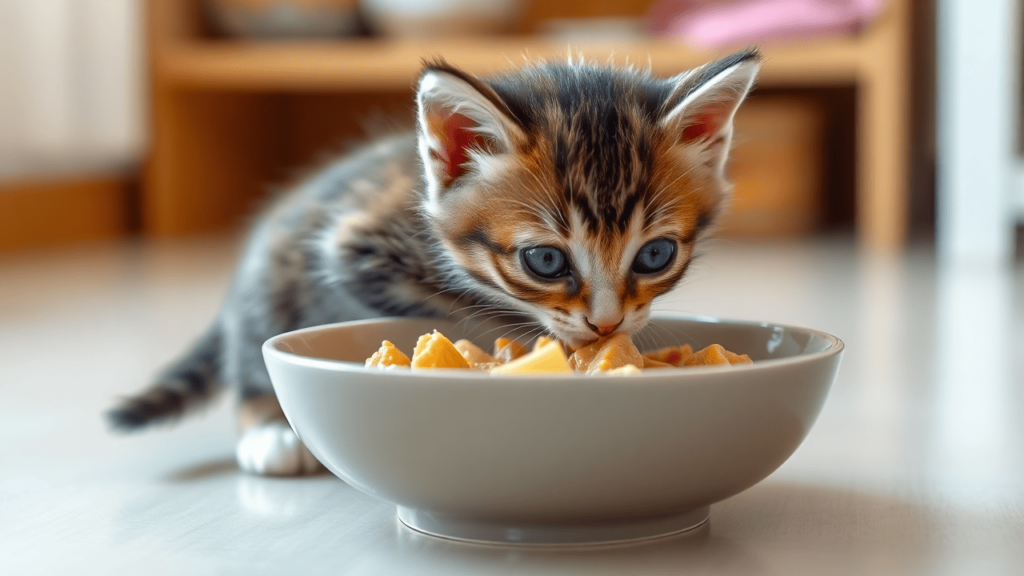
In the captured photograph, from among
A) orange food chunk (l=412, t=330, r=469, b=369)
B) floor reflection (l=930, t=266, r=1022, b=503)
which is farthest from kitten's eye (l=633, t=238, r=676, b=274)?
floor reflection (l=930, t=266, r=1022, b=503)

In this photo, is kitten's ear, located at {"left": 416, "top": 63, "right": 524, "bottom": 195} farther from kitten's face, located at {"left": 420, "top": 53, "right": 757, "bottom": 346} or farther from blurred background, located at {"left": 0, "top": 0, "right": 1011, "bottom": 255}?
blurred background, located at {"left": 0, "top": 0, "right": 1011, "bottom": 255}

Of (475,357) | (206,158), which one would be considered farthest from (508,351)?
(206,158)

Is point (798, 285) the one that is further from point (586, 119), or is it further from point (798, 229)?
point (586, 119)

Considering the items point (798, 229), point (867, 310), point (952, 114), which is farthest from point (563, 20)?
point (867, 310)

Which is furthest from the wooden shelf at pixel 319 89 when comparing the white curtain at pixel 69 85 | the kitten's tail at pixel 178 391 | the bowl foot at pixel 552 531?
the bowl foot at pixel 552 531

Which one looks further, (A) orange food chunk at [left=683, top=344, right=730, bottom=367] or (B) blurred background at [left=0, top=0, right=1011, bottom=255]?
(B) blurred background at [left=0, top=0, right=1011, bottom=255]

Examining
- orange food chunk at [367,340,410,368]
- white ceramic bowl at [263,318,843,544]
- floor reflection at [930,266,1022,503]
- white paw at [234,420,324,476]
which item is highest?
orange food chunk at [367,340,410,368]

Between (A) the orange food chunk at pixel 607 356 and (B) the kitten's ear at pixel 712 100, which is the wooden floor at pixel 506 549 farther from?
(B) the kitten's ear at pixel 712 100
